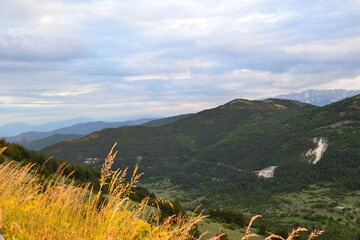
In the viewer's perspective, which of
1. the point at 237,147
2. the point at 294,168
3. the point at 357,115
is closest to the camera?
Result: the point at 294,168

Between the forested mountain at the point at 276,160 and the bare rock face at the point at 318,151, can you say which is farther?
the bare rock face at the point at 318,151

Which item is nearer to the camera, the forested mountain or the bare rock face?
the forested mountain

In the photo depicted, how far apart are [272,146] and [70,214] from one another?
16864 cm

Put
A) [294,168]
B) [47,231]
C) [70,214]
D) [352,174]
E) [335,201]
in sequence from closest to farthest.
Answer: [47,231] < [70,214] < [335,201] < [352,174] < [294,168]

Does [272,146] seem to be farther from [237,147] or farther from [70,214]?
[70,214]

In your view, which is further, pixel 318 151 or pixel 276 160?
pixel 276 160

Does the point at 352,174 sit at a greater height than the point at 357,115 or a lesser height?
lesser

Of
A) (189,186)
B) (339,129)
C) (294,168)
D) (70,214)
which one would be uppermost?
(70,214)

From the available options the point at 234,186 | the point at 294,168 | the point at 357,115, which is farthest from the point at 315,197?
the point at 357,115

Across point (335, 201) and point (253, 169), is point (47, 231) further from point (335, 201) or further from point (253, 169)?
point (253, 169)

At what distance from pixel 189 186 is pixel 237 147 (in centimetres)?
5017

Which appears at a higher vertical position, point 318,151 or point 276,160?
point 318,151

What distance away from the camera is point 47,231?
3.85 meters

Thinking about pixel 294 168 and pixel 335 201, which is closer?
pixel 335 201
